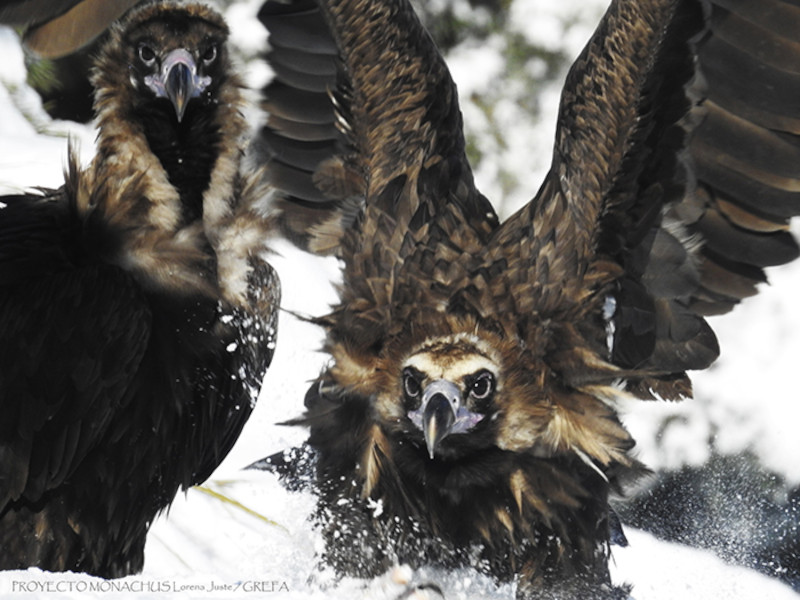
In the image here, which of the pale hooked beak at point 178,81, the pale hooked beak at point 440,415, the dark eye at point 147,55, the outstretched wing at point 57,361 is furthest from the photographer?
→ the dark eye at point 147,55

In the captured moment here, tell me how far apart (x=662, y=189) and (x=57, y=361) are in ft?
4.79

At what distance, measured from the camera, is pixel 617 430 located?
9.30 feet

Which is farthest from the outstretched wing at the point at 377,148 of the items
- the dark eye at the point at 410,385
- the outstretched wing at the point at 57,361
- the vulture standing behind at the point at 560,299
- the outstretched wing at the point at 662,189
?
the outstretched wing at the point at 57,361

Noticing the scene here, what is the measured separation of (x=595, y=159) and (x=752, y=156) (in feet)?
1.27

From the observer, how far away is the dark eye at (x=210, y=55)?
3.13 meters

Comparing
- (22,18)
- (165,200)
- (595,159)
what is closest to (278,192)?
(165,200)

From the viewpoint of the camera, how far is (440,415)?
102 inches

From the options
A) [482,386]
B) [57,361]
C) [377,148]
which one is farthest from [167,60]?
[482,386]

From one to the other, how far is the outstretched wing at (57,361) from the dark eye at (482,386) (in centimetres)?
79

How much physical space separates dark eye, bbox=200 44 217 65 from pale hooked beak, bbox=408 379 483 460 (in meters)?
1.11

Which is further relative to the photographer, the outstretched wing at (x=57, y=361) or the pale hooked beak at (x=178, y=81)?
the pale hooked beak at (x=178, y=81)

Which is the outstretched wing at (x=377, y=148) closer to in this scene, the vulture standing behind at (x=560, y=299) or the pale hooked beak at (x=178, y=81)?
the vulture standing behind at (x=560, y=299)

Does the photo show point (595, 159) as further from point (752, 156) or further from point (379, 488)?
point (379, 488)

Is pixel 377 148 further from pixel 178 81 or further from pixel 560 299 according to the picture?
pixel 560 299
